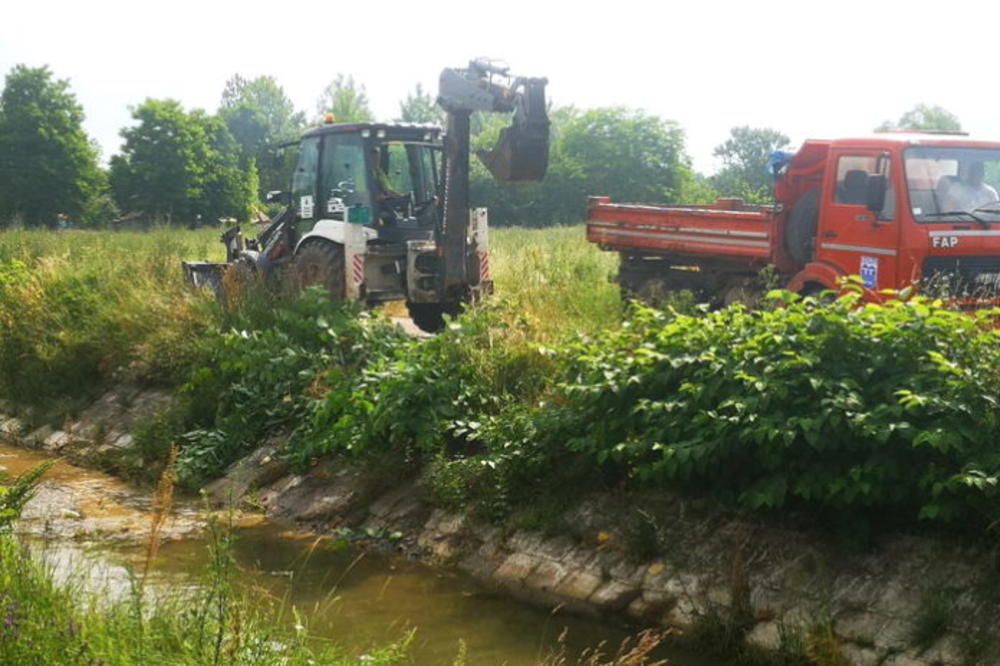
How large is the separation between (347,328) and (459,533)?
375 cm

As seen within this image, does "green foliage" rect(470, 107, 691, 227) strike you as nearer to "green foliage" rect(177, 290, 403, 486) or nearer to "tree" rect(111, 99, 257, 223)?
"tree" rect(111, 99, 257, 223)

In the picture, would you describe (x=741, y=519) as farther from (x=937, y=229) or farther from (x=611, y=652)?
(x=937, y=229)

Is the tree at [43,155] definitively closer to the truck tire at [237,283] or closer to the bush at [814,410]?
the truck tire at [237,283]

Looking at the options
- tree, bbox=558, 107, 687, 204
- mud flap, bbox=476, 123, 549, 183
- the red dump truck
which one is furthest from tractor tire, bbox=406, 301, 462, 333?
tree, bbox=558, 107, 687, 204

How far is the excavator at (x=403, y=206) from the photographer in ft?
45.9

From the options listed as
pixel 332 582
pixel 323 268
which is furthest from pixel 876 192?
pixel 332 582

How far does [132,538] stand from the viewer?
10.0 m

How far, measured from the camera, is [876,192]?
12.3 meters

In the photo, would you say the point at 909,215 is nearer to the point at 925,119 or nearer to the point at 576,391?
the point at 576,391

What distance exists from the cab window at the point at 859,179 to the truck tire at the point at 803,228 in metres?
0.65

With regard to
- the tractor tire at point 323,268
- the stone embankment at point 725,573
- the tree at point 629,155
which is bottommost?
the stone embankment at point 725,573

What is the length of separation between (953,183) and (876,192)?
2.88 ft

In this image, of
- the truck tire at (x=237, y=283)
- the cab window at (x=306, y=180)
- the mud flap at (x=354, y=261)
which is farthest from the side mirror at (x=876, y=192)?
the cab window at (x=306, y=180)

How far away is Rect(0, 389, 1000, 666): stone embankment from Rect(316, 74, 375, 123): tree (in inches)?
3822
